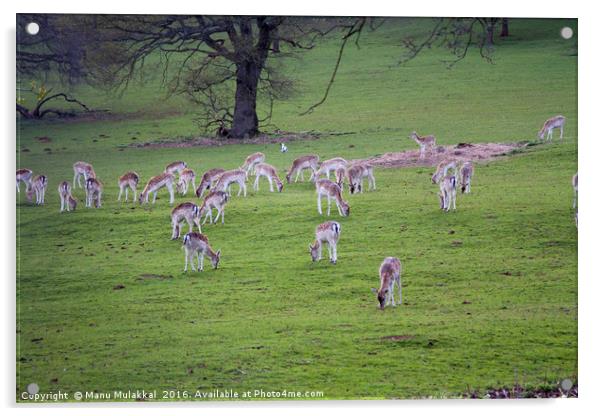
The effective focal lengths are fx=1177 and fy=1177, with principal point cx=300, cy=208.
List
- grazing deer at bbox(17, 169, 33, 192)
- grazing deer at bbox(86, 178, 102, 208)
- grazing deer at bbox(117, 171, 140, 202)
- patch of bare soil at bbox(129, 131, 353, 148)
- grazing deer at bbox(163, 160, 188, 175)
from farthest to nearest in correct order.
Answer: grazing deer at bbox(163, 160, 188, 175)
patch of bare soil at bbox(129, 131, 353, 148)
grazing deer at bbox(117, 171, 140, 202)
grazing deer at bbox(86, 178, 102, 208)
grazing deer at bbox(17, 169, 33, 192)

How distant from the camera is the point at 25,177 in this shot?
13414 millimetres

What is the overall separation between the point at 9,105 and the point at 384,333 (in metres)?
4.85

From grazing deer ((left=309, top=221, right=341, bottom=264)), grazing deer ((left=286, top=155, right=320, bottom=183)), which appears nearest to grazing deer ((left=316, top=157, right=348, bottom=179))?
grazing deer ((left=286, top=155, right=320, bottom=183))

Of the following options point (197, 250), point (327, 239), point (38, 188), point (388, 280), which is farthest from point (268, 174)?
point (38, 188)

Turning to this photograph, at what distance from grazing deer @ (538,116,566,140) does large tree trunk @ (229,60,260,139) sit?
3643mm

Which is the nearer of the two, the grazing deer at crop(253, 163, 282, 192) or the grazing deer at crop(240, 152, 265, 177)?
the grazing deer at crop(240, 152, 265, 177)

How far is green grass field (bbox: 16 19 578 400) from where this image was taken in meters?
12.8

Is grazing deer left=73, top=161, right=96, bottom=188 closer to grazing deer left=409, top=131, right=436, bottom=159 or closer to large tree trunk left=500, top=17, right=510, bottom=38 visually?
grazing deer left=409, top=131, right=436, bottom=159

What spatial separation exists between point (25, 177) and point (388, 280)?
4295 mm

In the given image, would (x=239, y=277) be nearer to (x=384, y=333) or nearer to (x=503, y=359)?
(x=384, y=333)

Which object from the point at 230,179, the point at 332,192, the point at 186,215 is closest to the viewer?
the point at 186,215

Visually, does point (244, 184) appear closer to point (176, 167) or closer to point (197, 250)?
point (176, 167)

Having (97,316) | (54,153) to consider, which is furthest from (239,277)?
(54,153)

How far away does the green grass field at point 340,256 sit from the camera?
12.8m
